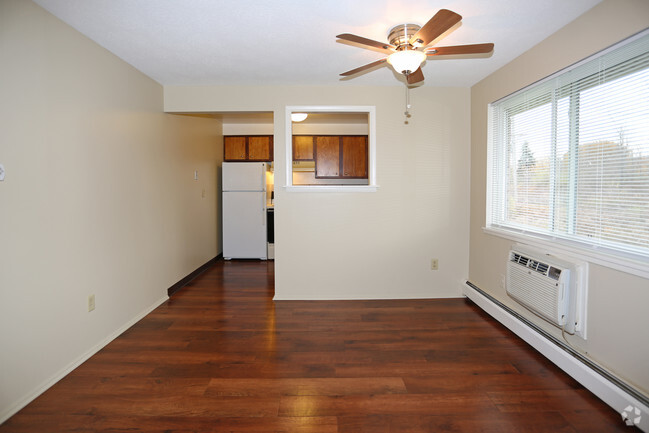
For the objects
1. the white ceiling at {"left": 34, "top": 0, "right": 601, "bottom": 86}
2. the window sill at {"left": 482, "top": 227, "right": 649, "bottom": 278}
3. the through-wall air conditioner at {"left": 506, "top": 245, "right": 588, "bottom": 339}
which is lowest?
the through-wall air conditioner at {"left": 506, "top": 245, "right": 588, "bottom": 339}

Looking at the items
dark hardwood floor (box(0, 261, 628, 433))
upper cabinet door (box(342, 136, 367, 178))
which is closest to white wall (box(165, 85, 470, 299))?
dark hardwood floor (box(0, 261, 628, 433))

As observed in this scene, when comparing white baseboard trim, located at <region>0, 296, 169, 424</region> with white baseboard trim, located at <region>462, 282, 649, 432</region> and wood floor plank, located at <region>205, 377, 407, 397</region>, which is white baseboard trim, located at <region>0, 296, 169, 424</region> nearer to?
wood floor plank, located at <region>205, 377, 407, 397</region>

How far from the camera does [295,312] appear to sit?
131 inches

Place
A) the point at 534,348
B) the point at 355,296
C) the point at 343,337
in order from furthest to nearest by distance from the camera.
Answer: the point at 355,296 → the point at 343,337 → the point at 534,348

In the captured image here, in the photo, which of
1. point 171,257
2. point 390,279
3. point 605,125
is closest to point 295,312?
point 390,279

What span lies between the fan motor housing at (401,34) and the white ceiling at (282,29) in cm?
6

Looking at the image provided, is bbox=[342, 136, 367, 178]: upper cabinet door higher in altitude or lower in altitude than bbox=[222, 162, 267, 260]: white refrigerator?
higher

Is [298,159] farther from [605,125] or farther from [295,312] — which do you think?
[605,125]

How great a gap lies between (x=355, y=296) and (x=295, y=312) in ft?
2.48

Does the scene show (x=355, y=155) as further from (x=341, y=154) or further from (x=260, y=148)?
(x=260, y=148)

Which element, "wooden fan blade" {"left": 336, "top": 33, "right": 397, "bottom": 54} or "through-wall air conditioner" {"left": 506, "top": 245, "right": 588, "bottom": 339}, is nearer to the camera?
"wooden fan blade" {"left": 336, "top": 33, "right": 397, "bottom": 54}

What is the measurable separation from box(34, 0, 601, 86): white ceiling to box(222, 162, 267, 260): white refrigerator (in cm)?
246

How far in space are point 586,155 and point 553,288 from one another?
2.92ft

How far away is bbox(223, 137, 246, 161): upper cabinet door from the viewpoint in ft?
19.5
